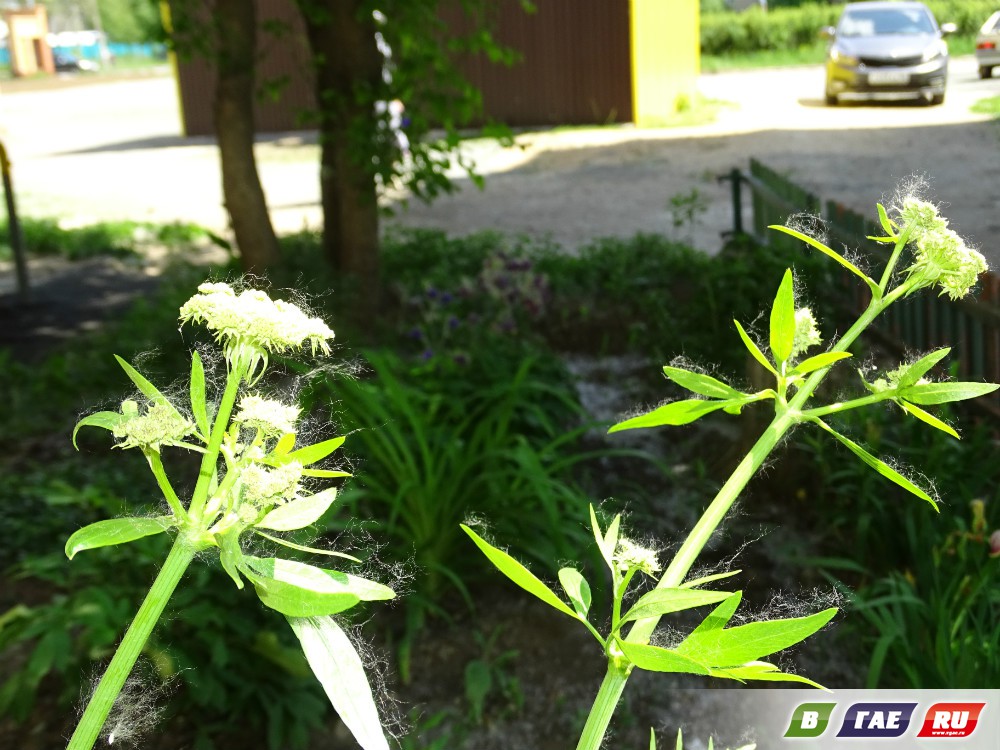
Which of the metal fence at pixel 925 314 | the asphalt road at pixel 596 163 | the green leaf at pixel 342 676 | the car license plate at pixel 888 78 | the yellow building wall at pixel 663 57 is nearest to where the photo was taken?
the green leaf at pixel 342 676

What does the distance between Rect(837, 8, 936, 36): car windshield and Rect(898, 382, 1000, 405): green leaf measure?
2.10 metres

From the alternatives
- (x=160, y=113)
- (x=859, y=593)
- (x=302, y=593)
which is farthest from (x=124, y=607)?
(x=160, y=113)

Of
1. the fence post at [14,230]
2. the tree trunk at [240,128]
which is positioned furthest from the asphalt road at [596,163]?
the fence post at [14,230]

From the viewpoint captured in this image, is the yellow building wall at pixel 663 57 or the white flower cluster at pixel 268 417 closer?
the white flower cluster at pixel 268 417

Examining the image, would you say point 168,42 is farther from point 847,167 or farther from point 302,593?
point 302,593

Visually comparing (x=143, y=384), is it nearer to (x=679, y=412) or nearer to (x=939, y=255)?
(x=679, y=412)

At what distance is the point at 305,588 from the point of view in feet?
1.25

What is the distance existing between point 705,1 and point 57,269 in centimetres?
778

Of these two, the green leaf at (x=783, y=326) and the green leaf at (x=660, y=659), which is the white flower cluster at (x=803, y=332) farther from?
the green leaf at (x=660, y=659)

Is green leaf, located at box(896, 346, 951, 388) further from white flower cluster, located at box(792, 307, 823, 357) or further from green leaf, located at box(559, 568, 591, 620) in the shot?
green leaf, located at box(559, 568, 591, 620)

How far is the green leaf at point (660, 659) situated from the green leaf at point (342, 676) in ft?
0.30

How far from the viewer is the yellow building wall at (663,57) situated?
170 inches

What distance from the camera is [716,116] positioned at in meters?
4.75

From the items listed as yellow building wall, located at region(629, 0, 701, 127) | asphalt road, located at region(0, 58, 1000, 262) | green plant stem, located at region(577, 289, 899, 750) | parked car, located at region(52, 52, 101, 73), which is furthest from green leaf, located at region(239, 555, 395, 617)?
parked car, located at region(52, 52, 101, 73)
